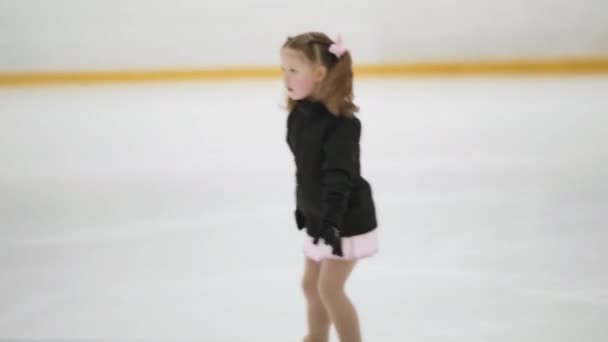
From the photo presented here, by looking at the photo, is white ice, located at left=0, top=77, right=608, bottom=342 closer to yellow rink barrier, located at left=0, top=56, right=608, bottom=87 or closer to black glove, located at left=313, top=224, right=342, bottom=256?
black glove, located at left=313, top=224, right=342, bottom=256

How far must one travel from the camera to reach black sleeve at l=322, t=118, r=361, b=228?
958mm

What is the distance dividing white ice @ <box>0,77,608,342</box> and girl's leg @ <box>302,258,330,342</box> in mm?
94

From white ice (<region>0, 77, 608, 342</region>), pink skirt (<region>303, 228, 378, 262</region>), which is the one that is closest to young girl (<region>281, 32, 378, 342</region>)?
pink skirt (<region>303, 228, 378, 262</region>)

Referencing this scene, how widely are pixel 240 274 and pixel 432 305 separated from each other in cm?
50

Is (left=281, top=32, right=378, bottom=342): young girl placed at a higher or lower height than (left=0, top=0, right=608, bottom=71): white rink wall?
lower

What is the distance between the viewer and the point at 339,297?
1099 millimetres

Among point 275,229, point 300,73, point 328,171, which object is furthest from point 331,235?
point 275,229

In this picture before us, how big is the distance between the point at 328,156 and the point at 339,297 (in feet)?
0.86

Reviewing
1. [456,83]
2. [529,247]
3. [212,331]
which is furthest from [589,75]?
[212,331]

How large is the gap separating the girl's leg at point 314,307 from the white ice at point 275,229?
3.7 inches

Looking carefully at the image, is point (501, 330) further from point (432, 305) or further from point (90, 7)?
point (90, 7)

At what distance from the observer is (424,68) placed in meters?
5.96

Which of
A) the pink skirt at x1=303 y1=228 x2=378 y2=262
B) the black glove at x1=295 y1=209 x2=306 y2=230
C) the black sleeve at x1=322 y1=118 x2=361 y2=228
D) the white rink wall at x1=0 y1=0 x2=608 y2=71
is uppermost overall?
the white rink wall at x1=0 y1=0 x2=608 y2=71

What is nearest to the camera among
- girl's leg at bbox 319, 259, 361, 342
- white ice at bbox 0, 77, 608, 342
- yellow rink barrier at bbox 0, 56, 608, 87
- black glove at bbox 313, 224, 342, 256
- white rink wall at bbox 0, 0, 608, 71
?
black glove at bbox 313, 224, 342, 256
